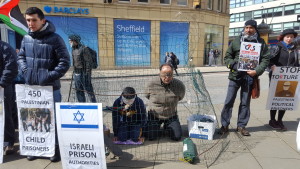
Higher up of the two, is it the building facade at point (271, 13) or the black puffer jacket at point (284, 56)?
the building facade at point (271, 13)

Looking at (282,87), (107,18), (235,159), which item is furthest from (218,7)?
(235,159)

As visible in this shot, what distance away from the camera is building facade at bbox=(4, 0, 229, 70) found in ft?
11.4

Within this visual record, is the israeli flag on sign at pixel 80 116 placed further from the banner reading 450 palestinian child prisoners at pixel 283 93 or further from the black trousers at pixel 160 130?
the banner reading 450 palestinian child prisoners at pixel 283 93

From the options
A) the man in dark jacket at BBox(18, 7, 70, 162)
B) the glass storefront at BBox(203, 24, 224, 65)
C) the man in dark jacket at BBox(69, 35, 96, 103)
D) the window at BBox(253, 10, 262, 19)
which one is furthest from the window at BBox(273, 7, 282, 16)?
the man in dark jacket at BBox(18, 7, 70, 162)

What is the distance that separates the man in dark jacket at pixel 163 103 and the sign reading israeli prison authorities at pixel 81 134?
1322 millimetres

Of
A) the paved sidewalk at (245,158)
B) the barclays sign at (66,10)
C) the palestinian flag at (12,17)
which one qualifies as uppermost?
the barclays sign at (66,10)

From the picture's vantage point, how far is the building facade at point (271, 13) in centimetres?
4159

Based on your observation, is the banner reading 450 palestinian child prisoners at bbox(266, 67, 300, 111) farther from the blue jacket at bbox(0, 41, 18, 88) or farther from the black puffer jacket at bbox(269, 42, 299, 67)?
the blue jacket at bbox(0, 41, 18, 88)

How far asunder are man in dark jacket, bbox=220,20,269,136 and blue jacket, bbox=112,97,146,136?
1535 mm

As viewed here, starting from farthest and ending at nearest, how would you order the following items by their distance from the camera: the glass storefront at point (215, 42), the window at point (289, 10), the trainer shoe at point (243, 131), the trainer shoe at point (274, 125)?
the window at point (289, 10)
the glass storefront at point (215, 42)
the trainer shoe at point (274, 125)
the trainer shoe at point (243, 131)

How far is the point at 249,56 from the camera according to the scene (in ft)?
12.0

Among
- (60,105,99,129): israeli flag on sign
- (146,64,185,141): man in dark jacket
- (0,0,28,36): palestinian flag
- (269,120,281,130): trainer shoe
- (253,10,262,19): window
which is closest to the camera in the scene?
(60,105,99,129): israeli flag on sign

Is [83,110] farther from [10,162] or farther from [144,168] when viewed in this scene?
[10,162]

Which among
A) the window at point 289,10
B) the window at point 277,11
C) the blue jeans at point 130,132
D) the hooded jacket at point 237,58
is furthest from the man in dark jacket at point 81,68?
the window at point 277,11
